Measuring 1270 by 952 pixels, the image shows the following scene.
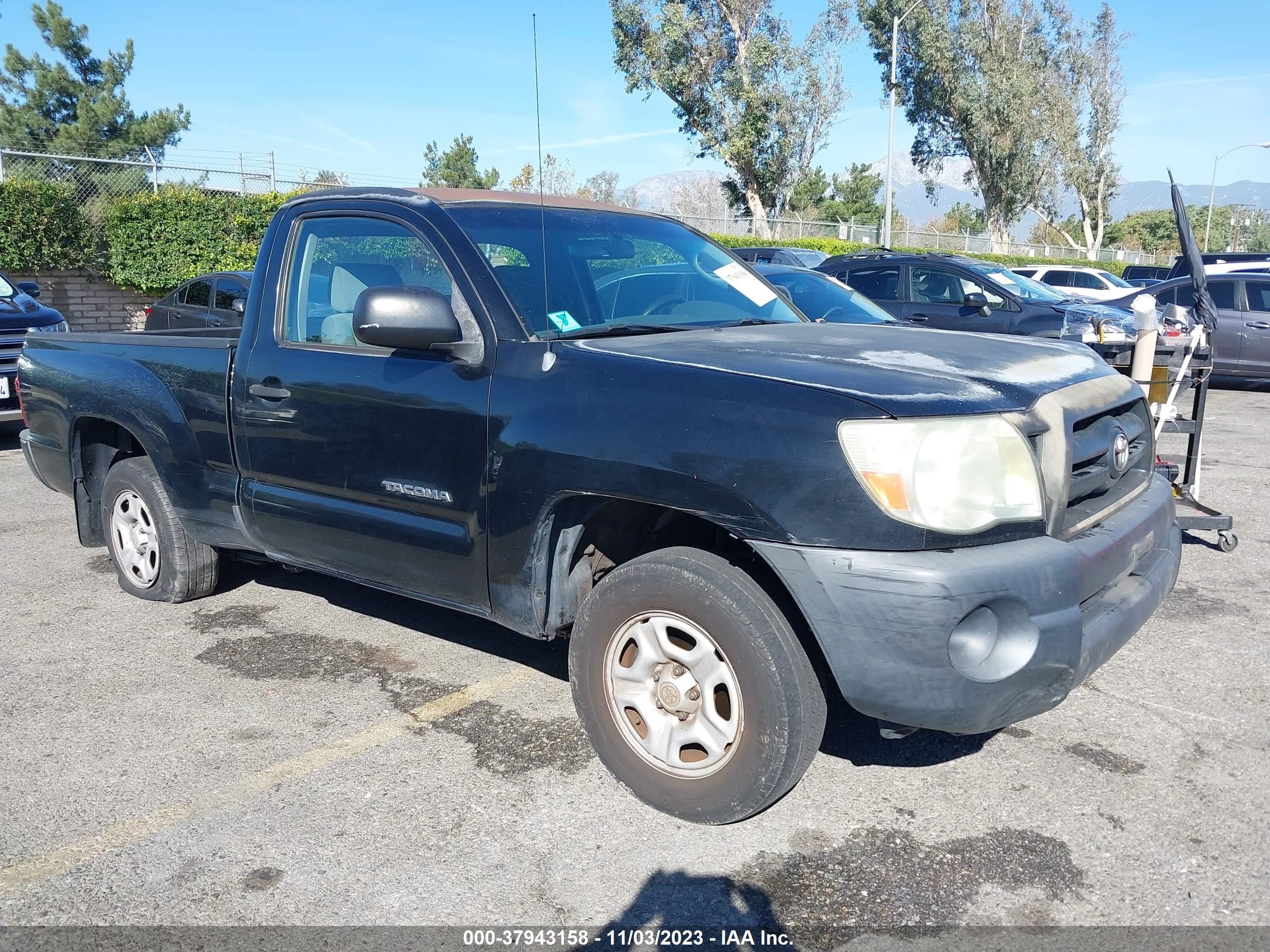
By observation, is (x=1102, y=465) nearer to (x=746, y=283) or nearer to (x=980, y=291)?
(x=746, y=283)

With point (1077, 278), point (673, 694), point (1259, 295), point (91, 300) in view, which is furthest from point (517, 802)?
point (1077, 278)

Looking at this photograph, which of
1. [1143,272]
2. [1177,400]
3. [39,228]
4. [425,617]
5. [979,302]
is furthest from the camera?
[1143,272]

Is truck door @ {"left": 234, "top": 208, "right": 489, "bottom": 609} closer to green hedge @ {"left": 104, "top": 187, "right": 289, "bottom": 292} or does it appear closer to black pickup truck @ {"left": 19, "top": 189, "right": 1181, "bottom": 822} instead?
black pickup truck @ {"left": 19, "top": 189, "right": 1181, "bottom": 822}

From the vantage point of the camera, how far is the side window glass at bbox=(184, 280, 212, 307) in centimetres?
1230

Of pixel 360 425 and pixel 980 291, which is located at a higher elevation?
pixel 980 291

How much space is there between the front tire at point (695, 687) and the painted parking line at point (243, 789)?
2.71 ft

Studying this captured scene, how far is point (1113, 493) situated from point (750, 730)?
4.65 ft

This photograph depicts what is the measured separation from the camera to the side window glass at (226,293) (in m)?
11.9

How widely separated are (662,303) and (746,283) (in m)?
0.58

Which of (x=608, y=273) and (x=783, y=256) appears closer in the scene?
(x=608, y=273)

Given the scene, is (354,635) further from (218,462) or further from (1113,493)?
(1113,493)

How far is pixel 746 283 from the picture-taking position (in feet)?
14.5

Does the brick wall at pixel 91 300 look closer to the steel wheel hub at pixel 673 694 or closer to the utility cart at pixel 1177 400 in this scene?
the utility cart at pixel 1177 400

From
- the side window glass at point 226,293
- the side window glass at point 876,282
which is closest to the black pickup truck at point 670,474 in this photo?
the side window glass at point 226,293
